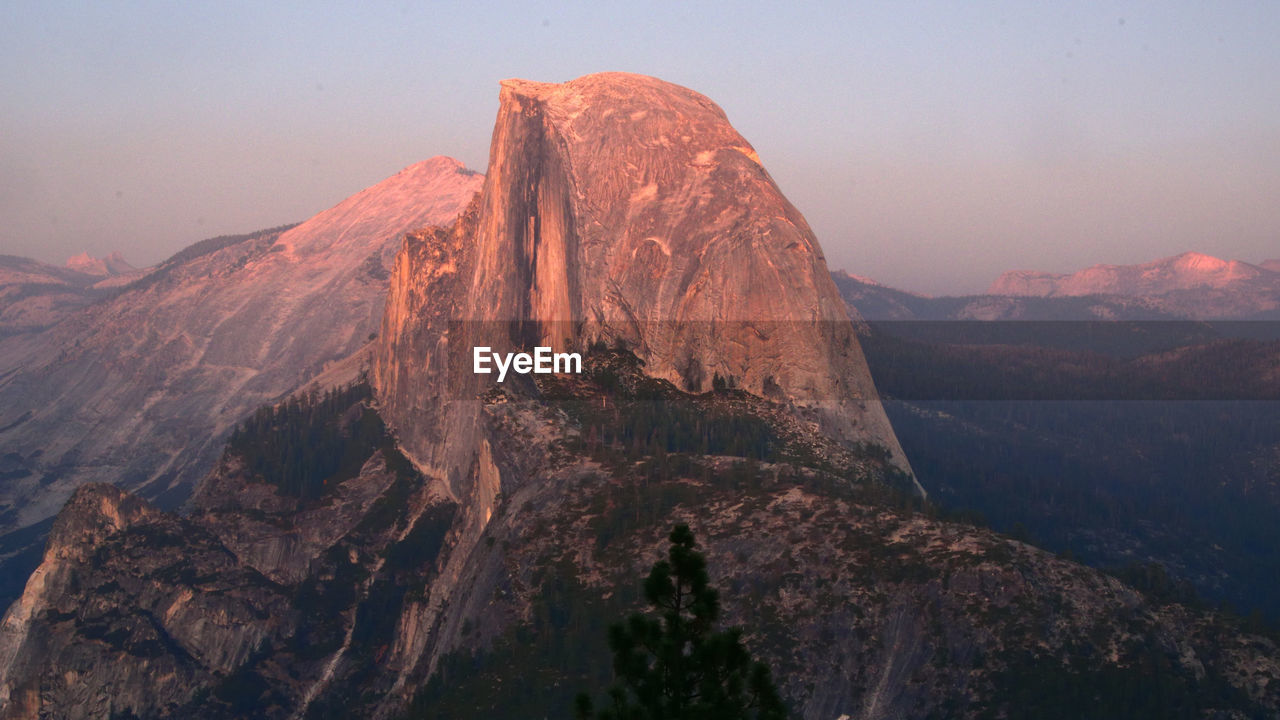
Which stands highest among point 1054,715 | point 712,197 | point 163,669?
point 712,197

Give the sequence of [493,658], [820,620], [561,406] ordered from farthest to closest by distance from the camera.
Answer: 1. [561,406]
2. [493,658]
3. [820,620]

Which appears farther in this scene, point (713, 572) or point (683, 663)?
point (713, 572)

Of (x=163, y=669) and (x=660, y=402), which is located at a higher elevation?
(x=660, y=402)

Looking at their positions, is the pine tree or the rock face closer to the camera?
the pine tree

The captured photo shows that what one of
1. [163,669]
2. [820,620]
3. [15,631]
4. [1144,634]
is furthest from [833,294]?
[15,631]

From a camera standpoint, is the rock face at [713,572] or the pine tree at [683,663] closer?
the pine tree at [683,663]

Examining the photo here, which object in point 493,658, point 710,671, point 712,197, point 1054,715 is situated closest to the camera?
point 710,671

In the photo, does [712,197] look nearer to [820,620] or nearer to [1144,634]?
[820,620]

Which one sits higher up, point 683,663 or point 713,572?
point 683,663
